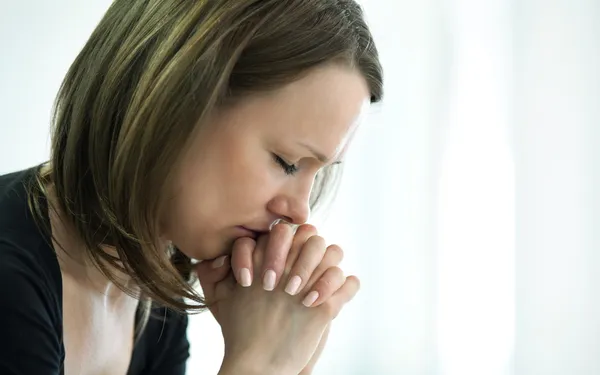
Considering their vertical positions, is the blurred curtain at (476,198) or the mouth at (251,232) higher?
the blurred curtain at (476,198)

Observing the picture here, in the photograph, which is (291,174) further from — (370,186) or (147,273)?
(370,186)

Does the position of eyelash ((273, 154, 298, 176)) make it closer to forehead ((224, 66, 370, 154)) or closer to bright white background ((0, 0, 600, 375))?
forehead ((224, 66, 370, 154))

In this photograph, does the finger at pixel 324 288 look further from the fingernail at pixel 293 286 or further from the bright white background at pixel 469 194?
the bright white background at pixel 469 194

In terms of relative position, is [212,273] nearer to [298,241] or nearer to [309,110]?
[298,241]

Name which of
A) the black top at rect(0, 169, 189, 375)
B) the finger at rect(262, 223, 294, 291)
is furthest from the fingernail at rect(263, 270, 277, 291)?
the black top at rect(0, 169, 189, 375)

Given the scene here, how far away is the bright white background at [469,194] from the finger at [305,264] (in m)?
0.76

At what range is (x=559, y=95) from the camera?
1728 millimetres

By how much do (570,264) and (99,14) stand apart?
1.13 m

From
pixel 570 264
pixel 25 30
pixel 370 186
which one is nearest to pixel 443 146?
pixel 370 186

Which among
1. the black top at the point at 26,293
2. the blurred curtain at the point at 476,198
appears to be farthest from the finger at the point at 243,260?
the blurred curtain at the point at 476,198

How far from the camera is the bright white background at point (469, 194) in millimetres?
1696

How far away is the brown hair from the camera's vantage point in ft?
3.01

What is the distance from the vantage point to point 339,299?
108cm

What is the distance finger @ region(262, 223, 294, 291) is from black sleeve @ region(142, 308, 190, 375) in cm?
30
